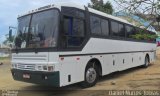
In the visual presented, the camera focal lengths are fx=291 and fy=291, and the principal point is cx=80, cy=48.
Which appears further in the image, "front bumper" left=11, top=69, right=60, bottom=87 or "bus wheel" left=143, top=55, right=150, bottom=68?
"bus wheel" left=143, top=55, right=150, bottom=68

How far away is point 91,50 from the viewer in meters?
11.3

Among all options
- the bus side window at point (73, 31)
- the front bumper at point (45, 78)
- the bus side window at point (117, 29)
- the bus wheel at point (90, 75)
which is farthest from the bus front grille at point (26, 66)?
the bus side window at point (117, 29)

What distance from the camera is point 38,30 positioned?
32.5 feet

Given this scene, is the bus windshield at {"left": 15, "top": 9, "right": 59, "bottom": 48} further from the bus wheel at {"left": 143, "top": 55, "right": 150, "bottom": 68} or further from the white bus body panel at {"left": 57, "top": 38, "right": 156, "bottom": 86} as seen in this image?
the bus wheel at {"left": 143, "top": 55, "right": 150, "bottom": 68}

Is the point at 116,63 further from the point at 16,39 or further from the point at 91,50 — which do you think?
the point at 16,39

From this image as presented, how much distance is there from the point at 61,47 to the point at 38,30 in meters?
1.13

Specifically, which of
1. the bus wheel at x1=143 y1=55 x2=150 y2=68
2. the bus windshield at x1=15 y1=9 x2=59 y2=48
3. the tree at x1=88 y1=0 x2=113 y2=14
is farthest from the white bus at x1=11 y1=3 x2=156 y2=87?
the bus wheel at x1=143 y1=55 x2=150 y2=68

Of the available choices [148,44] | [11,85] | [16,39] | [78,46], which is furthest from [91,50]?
[148,44]

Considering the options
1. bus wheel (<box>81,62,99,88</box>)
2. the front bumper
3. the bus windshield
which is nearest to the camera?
the front bumper

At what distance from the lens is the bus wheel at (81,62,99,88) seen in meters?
10.8

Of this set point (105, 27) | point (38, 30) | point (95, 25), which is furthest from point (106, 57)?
point (38, 30)

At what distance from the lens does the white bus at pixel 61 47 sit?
934 centimetres

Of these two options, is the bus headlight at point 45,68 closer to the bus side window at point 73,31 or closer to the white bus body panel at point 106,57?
the white bus body panel at point 106,57

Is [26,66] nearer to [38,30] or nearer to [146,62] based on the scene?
[38,30]
